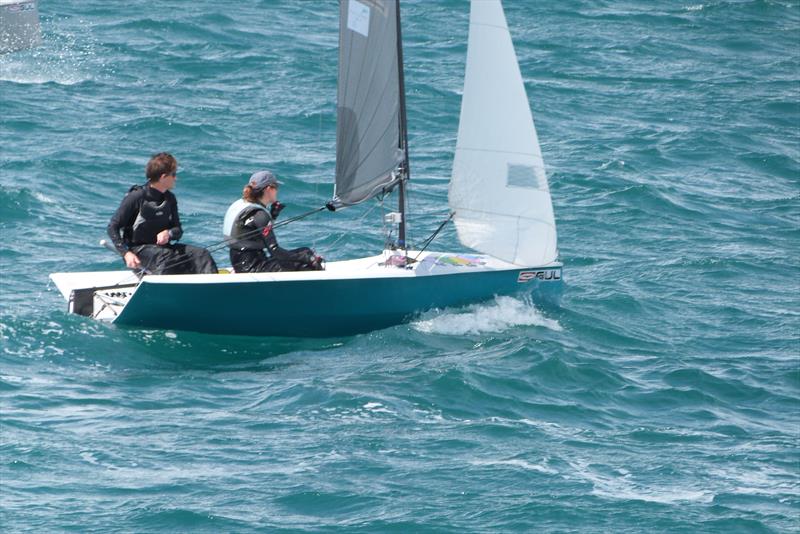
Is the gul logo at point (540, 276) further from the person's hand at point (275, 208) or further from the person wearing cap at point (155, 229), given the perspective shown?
the person wearing cap at point (155, 229)

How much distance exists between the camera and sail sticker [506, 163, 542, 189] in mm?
→ 16281

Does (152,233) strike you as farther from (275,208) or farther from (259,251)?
(275,208)

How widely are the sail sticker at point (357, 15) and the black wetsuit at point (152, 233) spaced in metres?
2.80

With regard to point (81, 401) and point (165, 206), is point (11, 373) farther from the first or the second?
point (165, 206)

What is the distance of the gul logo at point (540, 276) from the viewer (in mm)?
16531

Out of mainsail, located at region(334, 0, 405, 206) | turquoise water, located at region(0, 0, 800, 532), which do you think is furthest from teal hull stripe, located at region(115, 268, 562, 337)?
mainsail, located at region(334, 0, 405, 206)

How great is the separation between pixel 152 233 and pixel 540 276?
440cm

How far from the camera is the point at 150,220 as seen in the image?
1548cm

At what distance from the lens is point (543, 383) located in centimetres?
1505

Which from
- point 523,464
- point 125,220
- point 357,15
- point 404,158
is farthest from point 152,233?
point 523,464

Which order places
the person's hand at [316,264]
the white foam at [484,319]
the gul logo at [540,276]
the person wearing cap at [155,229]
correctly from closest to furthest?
the person wearing cap at [155,229]
the person's hand at [316,264]
the white foam at [484,319]
the gul logo at [540,276]

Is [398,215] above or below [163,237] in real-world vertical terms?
above

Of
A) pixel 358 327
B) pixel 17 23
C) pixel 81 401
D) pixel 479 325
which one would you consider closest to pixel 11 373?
pixel 81 401

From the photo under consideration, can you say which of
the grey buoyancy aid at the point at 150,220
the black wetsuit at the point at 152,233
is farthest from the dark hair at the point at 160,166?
the grey buoyancy aid at the point at 150,220
